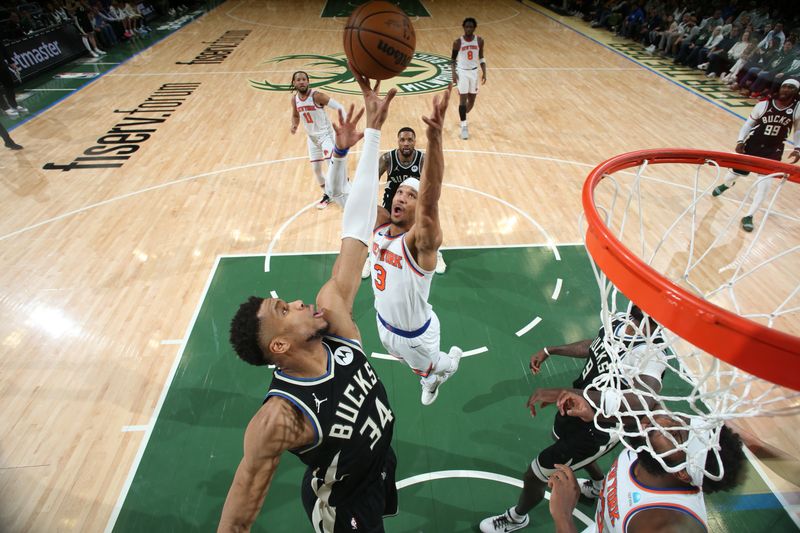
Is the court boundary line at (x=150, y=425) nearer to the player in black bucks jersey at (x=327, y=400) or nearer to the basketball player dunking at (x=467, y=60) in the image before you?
the player in black bucks jersey at (x=327, y=400)

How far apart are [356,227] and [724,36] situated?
14921mm

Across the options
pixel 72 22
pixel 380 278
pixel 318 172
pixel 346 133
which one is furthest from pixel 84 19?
pixel 346 133

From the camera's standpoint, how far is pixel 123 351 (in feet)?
14.2

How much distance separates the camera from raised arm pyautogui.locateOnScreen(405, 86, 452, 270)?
2248mm

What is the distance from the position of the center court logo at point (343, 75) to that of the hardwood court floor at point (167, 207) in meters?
0.17

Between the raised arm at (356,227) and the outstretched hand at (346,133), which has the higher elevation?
the outstretched hand at (346,133)

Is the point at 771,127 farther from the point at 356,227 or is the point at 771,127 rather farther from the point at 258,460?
the point at 258,460

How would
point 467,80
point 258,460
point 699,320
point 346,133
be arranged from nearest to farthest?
point 699,320 < point 258,460 < point 346,133 < point 467,80

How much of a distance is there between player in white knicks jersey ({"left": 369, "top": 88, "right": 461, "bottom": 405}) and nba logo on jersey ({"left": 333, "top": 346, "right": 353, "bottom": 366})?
949 millimetres

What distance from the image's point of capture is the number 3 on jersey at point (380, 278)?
3.32 m

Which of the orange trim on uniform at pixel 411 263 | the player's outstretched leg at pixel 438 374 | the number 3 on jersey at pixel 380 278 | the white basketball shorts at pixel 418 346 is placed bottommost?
the player's outstretched leg at pixel 438 374

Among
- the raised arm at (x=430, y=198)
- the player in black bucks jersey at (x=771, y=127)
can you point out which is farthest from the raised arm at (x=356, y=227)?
the player in black bucks jersey at (x=771, y=127)

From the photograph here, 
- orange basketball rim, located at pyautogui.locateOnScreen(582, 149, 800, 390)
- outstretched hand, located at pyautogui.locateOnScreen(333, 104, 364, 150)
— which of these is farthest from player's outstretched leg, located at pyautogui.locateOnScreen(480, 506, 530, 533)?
outstretched hand, located at pyautogui.locateOnScreen(333, 104, 364, 150)

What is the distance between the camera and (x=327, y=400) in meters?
1.97
